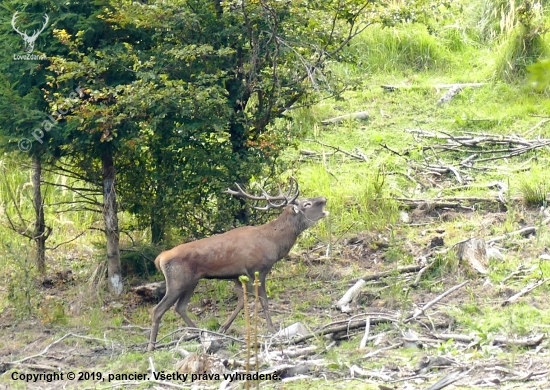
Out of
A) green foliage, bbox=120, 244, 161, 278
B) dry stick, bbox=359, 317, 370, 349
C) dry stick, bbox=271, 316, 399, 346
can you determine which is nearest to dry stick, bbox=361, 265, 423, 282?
dry stick, bbox=271, 316, 399, 346

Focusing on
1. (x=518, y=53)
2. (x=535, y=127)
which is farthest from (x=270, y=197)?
(x=518, y=53)

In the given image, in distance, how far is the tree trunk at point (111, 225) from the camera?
12.0 meters

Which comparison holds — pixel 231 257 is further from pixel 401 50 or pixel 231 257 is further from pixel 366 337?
pixel 401 50

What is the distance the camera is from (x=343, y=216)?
45.6 feet

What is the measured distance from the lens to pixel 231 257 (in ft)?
34.9

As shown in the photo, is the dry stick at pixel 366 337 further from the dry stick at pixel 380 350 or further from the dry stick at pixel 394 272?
the dry stick at pixel 394 272

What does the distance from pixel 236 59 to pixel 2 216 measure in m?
4.32

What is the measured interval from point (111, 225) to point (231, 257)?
6.70ft

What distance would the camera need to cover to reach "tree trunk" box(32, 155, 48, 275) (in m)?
12.6

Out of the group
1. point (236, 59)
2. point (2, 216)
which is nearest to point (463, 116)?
point (236, 59)

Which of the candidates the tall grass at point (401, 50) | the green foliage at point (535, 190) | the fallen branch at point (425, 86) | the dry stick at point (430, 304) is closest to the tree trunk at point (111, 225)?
the dry stick at point (430, 304)

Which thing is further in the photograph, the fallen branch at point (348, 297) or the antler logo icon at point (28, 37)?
the antler logo icon at point (28, 37)

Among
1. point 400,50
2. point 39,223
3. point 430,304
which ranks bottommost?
point 430,304

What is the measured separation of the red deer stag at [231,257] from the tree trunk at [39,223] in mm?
2636
